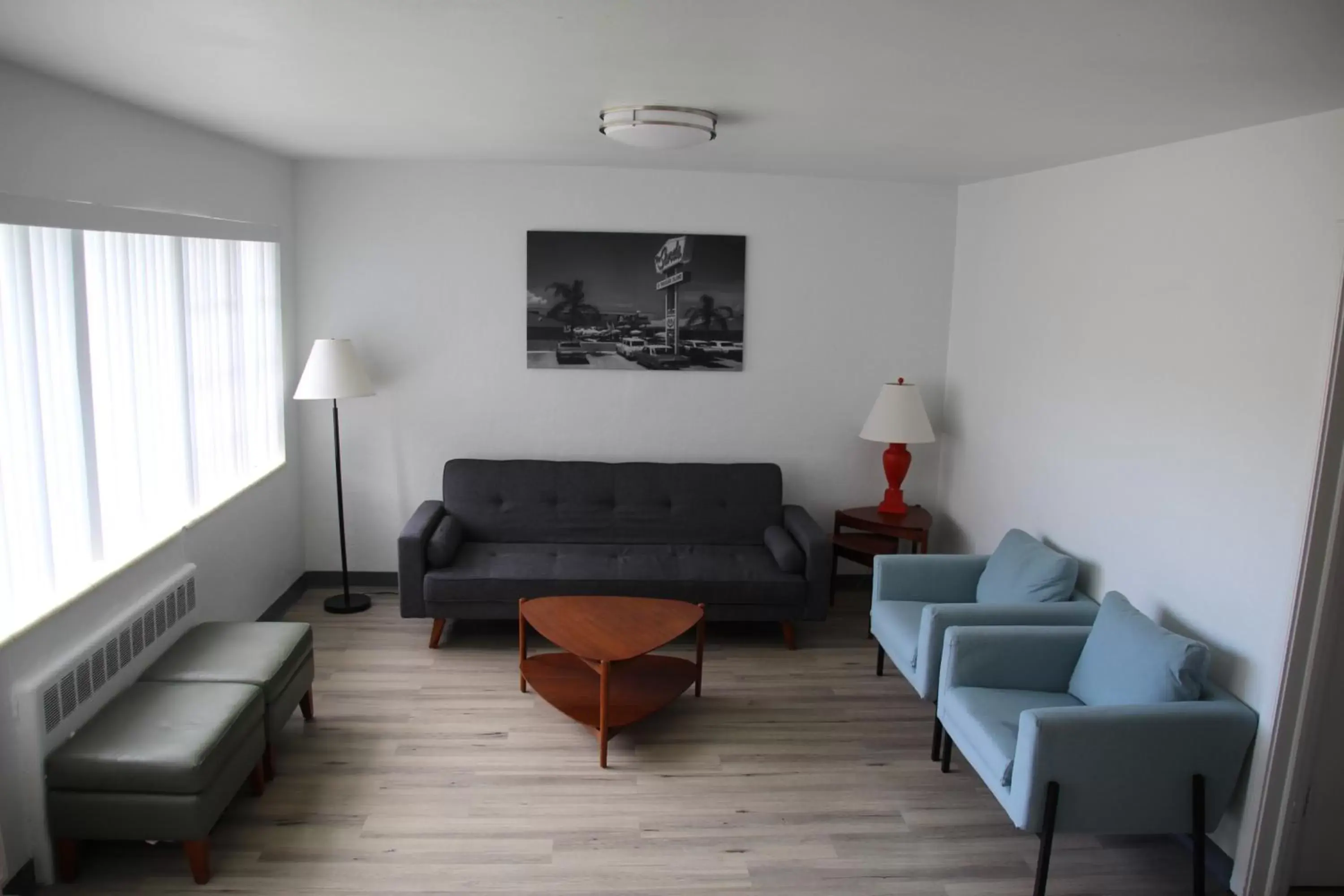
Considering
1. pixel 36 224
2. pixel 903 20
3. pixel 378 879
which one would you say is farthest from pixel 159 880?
pixel 903 20

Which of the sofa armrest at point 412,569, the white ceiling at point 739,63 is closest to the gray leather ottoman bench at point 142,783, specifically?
the sofa armrest at point 412,569

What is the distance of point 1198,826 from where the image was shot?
9.61ft

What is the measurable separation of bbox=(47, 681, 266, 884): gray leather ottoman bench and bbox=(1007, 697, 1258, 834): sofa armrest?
8.30ft

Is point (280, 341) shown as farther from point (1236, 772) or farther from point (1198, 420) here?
point (1236, 772)

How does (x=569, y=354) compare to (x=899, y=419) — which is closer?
(x=899, y=419)

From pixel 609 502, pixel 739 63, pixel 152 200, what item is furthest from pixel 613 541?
pixel 739 63

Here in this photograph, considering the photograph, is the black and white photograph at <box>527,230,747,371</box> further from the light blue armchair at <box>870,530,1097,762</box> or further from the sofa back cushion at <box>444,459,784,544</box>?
the light blue armchair at <box>870,530,1097,762</box>

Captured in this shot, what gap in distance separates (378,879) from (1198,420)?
10.2 ft

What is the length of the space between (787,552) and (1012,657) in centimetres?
151

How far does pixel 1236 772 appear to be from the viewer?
9.68ft

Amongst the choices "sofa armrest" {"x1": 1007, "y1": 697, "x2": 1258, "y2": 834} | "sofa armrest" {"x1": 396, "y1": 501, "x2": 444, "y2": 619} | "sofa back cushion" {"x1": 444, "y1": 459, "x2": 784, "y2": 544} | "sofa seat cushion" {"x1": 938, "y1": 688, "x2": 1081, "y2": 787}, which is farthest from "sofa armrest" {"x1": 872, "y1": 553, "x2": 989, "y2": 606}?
"sofa armrest" {"x1": 396, "y1": 501, "x2": 444, "y2": 619}

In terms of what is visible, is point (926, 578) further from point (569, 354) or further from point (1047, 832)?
point (569, 354)

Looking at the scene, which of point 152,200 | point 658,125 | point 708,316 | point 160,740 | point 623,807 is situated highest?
point 658,125

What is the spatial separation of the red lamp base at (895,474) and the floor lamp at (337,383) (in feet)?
9.45
